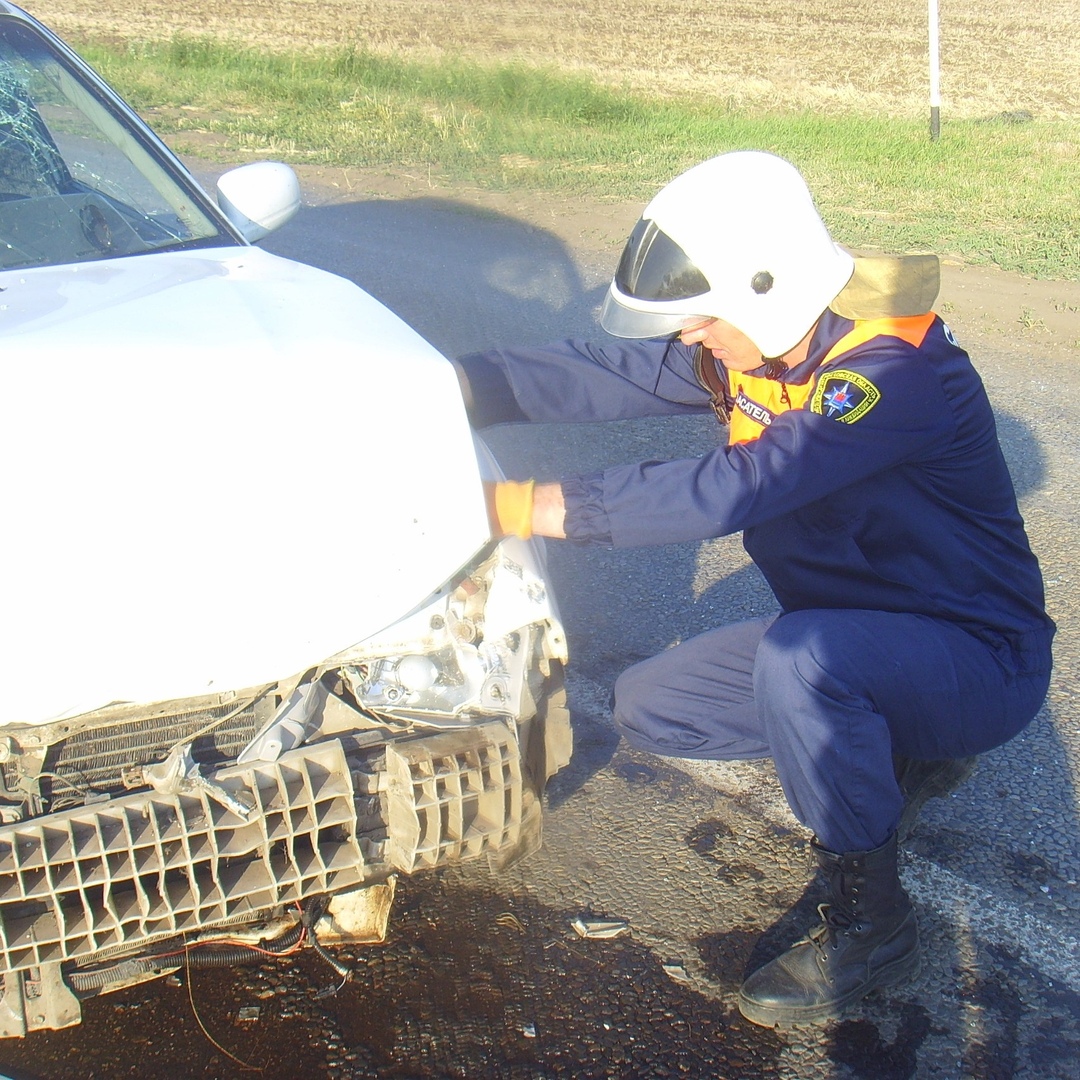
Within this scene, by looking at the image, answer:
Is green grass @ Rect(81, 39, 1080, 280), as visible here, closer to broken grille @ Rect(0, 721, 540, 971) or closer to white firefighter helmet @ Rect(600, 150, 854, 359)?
white firefighter helmet @ Rect(600, 150, 854, 359)

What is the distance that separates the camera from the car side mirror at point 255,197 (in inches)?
149

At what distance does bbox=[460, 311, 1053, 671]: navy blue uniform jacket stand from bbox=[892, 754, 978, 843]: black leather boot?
319mm

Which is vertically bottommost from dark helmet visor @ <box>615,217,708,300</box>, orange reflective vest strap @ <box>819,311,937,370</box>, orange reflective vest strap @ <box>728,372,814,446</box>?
orange reflective vest strap @ <box>728,372,814,446</box>

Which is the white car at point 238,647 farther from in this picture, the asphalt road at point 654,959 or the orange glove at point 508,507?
the asphalt road at point 654,959

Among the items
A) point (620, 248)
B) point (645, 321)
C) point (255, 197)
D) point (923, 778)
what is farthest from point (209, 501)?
point (620, 248)

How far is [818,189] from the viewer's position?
1078 cm

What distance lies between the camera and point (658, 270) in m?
2.54

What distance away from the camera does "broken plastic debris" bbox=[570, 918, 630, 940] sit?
2709 mm

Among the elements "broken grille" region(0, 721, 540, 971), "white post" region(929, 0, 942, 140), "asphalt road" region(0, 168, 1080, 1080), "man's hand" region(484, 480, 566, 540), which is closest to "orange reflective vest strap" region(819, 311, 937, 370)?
"man's hand" region(484, 480, 566, 540)

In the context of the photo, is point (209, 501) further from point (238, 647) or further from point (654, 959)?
point (654, 959)

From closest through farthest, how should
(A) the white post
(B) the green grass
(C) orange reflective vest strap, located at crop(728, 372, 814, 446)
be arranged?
(C) orange reflective vest strap, located at crop(728, 372, 814, 446) → (B) the green grass → (A) the white post

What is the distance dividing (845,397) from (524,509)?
691 millimetres

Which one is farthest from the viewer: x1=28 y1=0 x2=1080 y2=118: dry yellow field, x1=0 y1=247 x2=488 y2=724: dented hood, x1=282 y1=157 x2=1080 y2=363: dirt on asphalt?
x1=28 y1=0 x2=1080 y2=118: dry yellow field

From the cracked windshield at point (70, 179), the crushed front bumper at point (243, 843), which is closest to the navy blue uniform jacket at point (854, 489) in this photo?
the crushed front bumper at point (243, 843)
